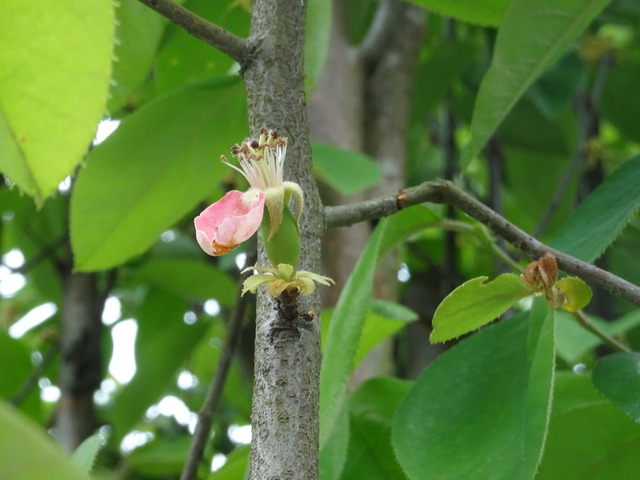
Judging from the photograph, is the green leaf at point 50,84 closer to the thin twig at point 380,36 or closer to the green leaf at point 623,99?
the thin twig at point 380,36

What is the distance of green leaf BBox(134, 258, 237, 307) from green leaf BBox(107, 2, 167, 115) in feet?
1.82

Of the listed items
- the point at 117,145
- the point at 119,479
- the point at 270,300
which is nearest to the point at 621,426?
the point at 270,300

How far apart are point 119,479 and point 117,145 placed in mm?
777

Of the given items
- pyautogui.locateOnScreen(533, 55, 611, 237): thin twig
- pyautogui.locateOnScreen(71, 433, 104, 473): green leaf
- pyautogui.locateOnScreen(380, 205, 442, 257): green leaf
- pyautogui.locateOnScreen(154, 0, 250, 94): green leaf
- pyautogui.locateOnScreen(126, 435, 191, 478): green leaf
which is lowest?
pyautogui.locateOnScreen(126, 435, 191, 478): green leaf

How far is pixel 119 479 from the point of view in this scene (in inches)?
51.9

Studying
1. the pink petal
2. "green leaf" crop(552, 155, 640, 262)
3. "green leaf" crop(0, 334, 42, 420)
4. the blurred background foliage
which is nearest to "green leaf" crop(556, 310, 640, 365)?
the blurred background foliage

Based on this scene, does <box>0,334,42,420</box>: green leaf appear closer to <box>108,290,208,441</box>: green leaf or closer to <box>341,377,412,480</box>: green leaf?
<box>108,290,208,441</box>: green leaf

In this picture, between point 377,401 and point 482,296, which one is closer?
point 482,296

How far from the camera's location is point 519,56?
716 millimetres

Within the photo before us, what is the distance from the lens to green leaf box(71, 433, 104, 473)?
473 mm

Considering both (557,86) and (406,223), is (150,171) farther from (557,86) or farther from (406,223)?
(557,86)

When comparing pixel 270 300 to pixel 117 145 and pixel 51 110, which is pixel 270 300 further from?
pixel 117 145

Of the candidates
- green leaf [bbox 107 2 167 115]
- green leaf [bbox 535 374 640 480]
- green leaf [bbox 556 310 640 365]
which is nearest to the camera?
green leaf [bbox 535 374 640 480]

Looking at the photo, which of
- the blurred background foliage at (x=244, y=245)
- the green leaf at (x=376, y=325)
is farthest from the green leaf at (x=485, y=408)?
the green leaf at (x=376, y=325)
